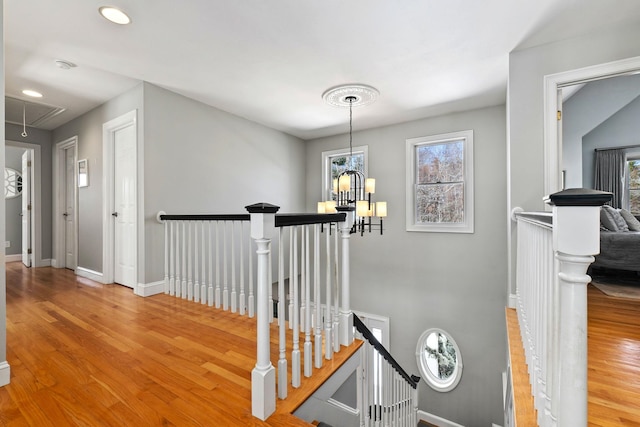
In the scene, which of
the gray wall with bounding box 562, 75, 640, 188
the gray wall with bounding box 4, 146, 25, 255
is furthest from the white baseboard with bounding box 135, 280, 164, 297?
the gray wall with bounding box 562, 75, 640, 188

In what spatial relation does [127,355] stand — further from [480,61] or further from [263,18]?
[480,61]

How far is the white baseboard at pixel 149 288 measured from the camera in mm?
3257

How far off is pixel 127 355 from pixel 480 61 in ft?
13.1

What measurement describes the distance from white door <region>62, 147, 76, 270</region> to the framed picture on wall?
0.49m

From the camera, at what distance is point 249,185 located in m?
4.70

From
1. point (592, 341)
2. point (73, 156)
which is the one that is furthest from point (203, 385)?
point (73, 156)

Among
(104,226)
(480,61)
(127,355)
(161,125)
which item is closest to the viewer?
(127,355)

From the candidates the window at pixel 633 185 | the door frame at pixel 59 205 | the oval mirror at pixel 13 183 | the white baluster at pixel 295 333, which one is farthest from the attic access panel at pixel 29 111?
the window at pixel 633 185

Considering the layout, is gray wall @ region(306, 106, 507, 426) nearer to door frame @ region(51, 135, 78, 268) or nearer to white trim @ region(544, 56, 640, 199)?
white trim @ region(544, 56, 640, 199)

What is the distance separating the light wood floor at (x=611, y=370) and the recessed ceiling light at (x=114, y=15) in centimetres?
353

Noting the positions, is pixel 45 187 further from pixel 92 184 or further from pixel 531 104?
pixel 531 104

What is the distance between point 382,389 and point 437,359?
2492mm

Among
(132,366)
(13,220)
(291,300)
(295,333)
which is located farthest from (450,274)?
(13,220)

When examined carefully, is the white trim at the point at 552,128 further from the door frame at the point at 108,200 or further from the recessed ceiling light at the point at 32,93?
the recessed ceiling light at the point at 32,93
